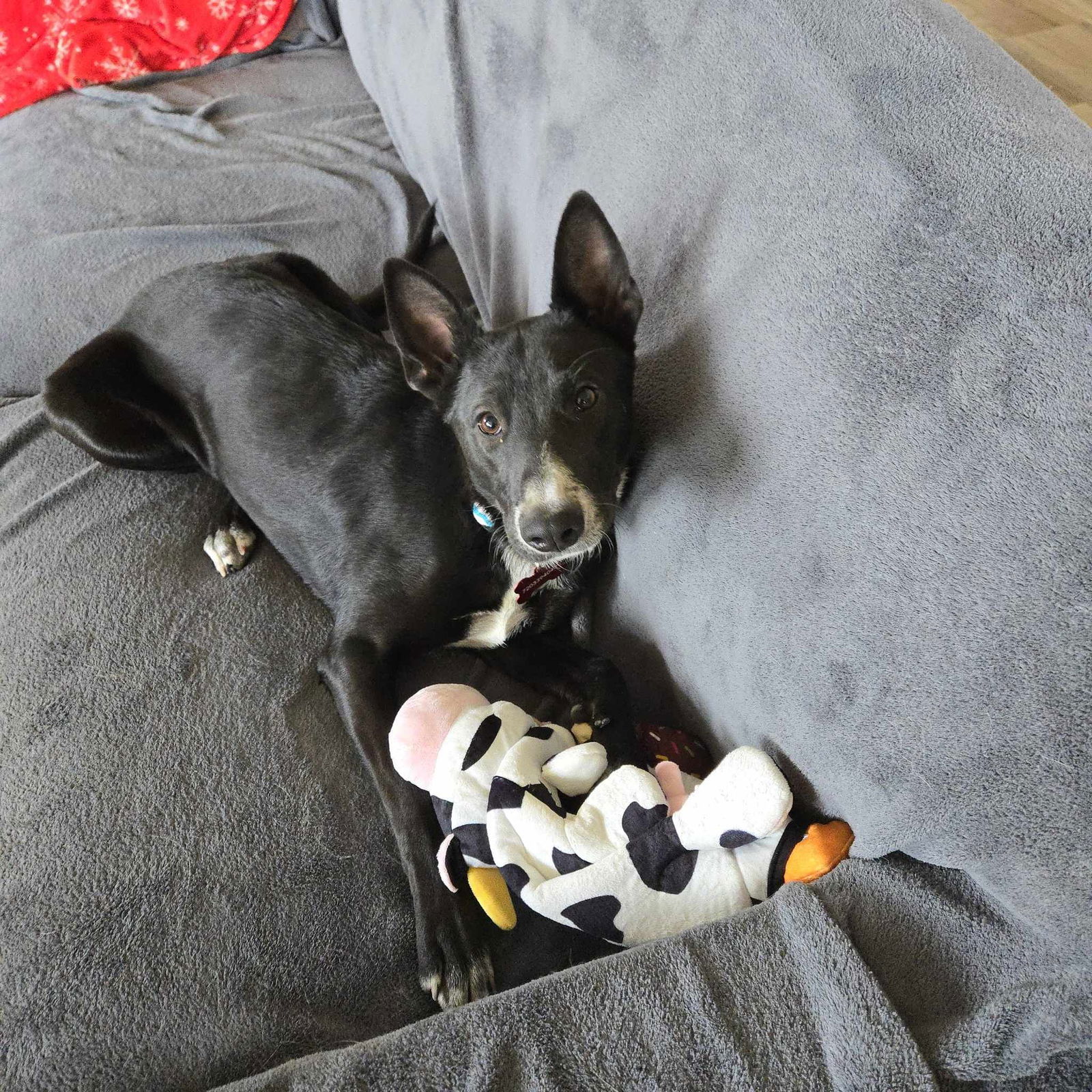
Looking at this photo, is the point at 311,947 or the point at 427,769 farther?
the point at 427,769

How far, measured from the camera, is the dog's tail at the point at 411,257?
2.23 m

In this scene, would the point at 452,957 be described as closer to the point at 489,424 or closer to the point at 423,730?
the point at 423,730

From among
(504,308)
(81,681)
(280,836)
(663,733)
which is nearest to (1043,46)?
(504,308)

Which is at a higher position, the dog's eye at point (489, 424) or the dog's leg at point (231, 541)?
the dog's eye at point (489, 424)

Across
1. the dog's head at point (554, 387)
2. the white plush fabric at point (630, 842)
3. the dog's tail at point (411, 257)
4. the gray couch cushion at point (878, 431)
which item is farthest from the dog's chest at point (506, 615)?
the dog's tail at point (411, 257)

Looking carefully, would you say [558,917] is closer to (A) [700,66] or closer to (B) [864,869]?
(B) [864,869]

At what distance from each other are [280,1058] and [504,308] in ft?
5.42

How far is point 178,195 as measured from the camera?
2.48 m

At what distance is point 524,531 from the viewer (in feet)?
4.20

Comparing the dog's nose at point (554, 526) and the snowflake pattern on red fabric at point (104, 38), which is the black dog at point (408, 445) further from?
the snowflake pattern on red fabric at point (104, 38)

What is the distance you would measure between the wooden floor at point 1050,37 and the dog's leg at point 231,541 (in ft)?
5.82

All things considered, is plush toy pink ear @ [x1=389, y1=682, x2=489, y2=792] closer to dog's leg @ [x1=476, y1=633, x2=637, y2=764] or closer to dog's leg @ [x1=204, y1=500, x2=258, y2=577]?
dog's leg @ [x1=476, y1=633, x2=637, y2=764]

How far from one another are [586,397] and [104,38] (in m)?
2.74

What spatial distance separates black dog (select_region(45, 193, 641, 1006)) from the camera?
4.29 ft
